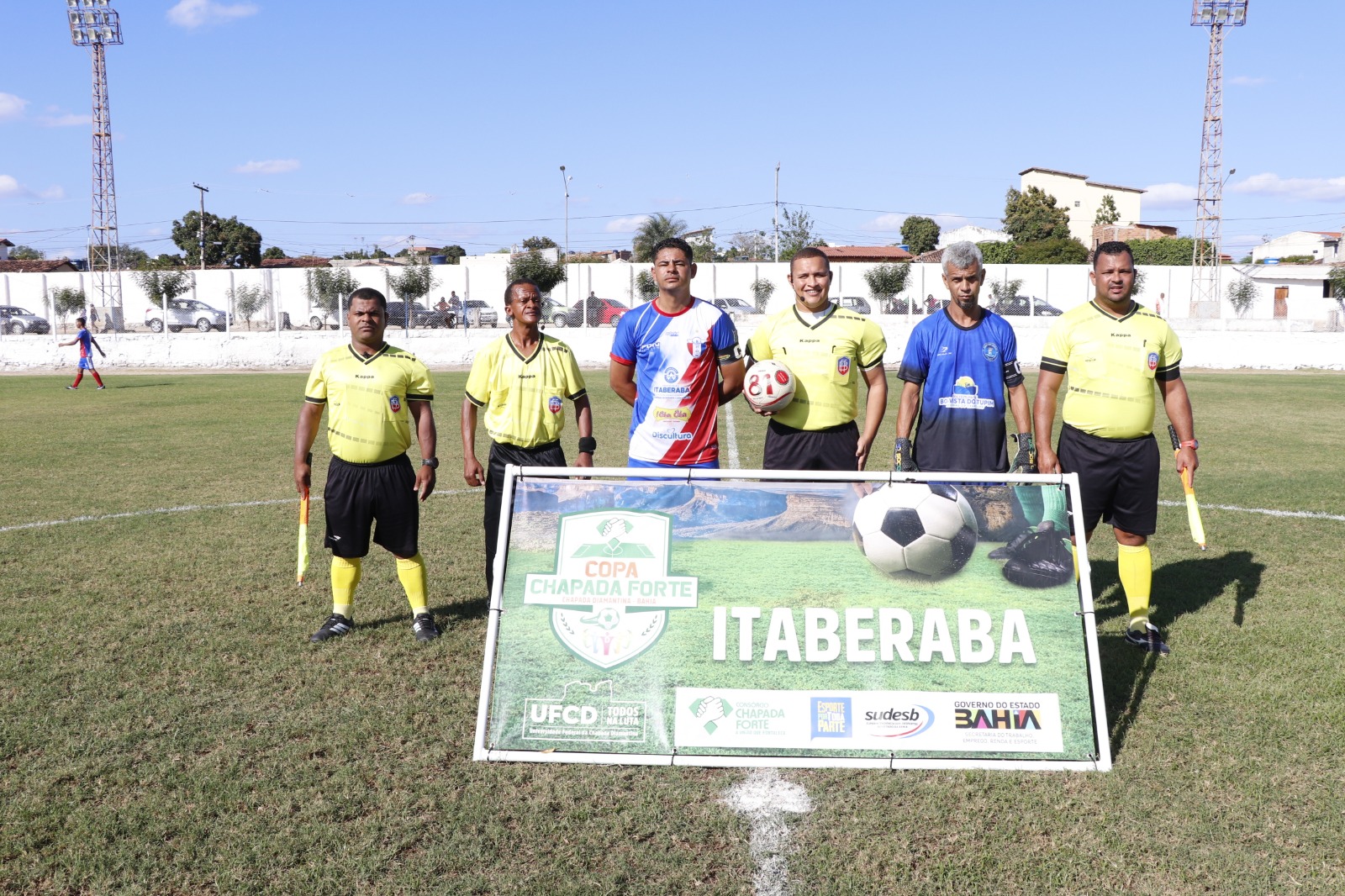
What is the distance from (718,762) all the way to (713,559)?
2.43ft

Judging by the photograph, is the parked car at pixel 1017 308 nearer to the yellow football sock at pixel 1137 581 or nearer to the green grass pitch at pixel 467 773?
the green grass pitch at pixel 467 773

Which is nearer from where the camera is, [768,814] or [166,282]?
[768,814]

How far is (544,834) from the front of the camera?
336 cm

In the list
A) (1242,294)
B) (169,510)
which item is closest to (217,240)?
(1242,294)

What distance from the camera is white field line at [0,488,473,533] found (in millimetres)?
8141

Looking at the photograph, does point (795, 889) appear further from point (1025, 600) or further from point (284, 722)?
point (284, 722)

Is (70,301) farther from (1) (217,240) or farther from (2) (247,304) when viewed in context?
(1) (217,240)

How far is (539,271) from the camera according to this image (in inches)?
2046

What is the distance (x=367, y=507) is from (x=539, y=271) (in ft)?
157

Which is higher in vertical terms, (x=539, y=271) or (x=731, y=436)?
(x=539, y=271)

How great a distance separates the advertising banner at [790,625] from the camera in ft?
12.1

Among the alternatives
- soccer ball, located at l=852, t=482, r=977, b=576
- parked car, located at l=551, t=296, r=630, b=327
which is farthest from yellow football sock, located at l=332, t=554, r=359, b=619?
parked car, located at l=551, t=296, r=630, b=327

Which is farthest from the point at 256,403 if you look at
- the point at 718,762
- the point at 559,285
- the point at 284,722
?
the point at 559,285

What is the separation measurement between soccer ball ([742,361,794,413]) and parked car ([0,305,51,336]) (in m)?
35.8
